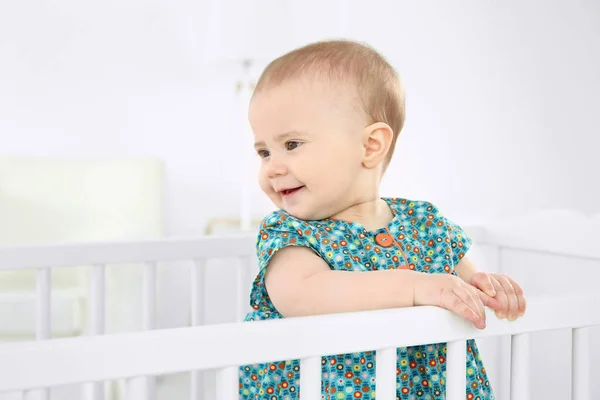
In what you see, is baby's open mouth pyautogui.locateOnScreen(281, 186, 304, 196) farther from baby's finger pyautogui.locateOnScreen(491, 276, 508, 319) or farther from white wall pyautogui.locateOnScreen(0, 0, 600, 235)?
white wall pyautogui.locateOnScreen(0, 0, 600, 235)

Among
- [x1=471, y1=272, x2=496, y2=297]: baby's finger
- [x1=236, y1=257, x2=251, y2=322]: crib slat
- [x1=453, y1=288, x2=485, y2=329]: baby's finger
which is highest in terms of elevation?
[x1=236, y1=257, x2=251, y2=322]: crib slat

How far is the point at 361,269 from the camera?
2.68 feet

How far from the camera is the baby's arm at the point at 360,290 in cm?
69

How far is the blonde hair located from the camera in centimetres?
83

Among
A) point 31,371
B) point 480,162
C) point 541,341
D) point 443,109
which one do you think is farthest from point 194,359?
point 443,109

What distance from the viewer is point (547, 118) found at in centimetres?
128

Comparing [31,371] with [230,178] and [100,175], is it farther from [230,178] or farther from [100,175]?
[230,178]

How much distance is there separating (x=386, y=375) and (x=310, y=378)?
0.07 meters

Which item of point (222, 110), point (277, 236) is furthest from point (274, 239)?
point (222, 110)

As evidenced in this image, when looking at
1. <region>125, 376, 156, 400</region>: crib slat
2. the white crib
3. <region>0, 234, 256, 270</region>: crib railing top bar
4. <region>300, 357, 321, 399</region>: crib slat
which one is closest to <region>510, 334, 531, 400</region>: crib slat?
the white crib

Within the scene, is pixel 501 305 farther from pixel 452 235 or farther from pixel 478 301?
pixel 452 235

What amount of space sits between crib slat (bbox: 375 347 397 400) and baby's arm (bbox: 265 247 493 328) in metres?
0.07

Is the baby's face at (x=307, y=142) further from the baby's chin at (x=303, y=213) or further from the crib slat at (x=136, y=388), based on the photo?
the crib slat at (x=136, y=388)

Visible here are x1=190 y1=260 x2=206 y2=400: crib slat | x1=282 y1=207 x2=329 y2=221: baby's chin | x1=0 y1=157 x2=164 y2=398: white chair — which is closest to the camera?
x1=282 y1=207 x2=329 y2=221: baby's chin
